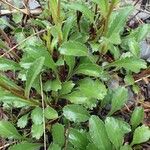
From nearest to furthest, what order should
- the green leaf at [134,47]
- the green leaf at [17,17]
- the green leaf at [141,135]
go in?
1. the green leaf at [141,135]
2. the green leaf at [134,47]
3. the green leaf at [17,17]

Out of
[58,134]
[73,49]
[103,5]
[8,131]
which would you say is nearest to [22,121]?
[8,131]

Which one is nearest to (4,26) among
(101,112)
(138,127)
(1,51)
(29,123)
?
(1,51)

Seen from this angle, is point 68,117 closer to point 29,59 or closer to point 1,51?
point 29,59

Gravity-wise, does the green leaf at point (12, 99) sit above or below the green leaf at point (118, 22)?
below

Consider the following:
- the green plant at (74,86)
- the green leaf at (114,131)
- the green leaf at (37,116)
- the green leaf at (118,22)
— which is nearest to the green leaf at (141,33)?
the green plant at (74,86)

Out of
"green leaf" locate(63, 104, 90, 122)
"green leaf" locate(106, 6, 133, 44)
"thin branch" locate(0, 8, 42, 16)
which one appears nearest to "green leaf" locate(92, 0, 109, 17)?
"green leaf" locate(106, 6, 133, 44)

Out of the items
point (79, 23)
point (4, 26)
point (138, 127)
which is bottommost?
point (138, 127)

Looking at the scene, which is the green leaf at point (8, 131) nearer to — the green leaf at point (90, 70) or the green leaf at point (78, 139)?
the green leaf at point (78, 139)
